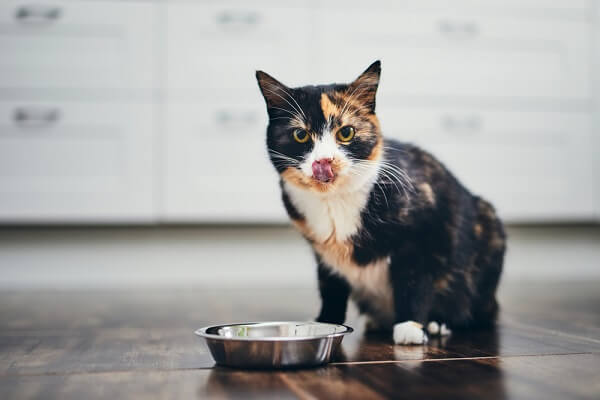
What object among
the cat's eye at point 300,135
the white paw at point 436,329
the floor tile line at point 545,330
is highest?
the cat's eye at point 300,135

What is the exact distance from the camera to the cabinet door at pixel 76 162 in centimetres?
234

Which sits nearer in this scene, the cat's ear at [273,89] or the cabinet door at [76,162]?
the cat's ear at [273,89]

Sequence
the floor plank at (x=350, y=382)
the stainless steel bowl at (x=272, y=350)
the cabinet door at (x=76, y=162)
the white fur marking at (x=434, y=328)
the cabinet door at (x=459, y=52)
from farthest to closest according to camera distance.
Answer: the cabinet door at (x=459, y=52) < the cabinet door at (x=76, y=162) < the white fur marking at (x=434, y=328) < the stainless steel bowl at (x=272, y=350) < the floor plank at (x=350, y=382)

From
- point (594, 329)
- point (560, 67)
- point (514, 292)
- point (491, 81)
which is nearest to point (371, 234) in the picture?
point (594, 329)

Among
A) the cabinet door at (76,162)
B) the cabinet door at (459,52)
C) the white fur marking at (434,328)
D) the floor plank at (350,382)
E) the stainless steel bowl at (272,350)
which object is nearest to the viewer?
the floor plank at (350,382)

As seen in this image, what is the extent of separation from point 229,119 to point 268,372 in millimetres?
1598

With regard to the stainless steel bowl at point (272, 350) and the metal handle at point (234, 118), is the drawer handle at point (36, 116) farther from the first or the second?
the stainless steel bowl at point (272, 350)

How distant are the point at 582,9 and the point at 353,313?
1.63 metres

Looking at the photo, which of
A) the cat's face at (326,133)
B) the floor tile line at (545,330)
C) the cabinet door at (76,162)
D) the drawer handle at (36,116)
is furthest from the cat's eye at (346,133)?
the drawer handle at (36,116)

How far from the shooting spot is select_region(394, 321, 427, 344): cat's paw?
118 centimetres

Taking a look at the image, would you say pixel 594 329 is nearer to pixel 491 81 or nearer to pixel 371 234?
pixel 371 234

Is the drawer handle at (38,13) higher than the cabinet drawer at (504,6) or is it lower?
lower

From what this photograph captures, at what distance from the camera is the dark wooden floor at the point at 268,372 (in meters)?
0.84

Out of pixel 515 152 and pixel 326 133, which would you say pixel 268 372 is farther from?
pixel 515 152
